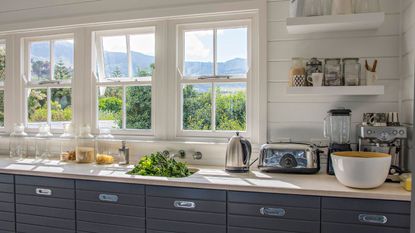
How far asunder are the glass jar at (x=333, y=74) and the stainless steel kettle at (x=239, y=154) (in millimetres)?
672

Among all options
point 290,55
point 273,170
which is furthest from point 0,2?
point 273,170

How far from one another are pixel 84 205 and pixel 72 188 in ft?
0.48

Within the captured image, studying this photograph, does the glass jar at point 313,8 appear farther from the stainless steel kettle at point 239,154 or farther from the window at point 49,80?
the window at point 49,80

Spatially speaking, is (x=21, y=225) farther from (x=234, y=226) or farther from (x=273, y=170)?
(x=273, y=170)

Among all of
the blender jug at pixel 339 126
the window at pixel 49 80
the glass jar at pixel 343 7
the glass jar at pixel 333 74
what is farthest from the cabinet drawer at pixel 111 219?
the glass jar at pixel 343 7

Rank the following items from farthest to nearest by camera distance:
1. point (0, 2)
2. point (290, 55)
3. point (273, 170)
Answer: point (0, 2) < point (290, 55) < point (273, 170)

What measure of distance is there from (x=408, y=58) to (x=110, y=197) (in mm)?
2096

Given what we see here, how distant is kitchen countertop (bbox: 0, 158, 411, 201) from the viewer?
1.69m

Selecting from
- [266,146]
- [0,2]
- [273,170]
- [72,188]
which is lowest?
[72,188]

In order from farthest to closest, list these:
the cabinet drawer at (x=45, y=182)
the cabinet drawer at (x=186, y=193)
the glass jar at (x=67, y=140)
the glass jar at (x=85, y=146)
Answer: the glass jar at (x=67, y=140), the glass jar at (x=85, y=146), the cabinet drawer at (x=45, y=182), the cabinet drawer at (x=186, y=193)

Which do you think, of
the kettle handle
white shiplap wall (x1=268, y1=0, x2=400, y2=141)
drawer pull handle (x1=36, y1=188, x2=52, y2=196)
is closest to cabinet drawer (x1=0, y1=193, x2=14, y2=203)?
drawer pull handle (x1=36, y1=188, x2=52, y2=196)

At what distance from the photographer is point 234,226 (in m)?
1.87

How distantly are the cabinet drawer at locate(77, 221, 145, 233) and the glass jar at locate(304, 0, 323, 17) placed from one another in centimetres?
176

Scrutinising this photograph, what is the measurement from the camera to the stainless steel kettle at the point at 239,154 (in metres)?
2.20
